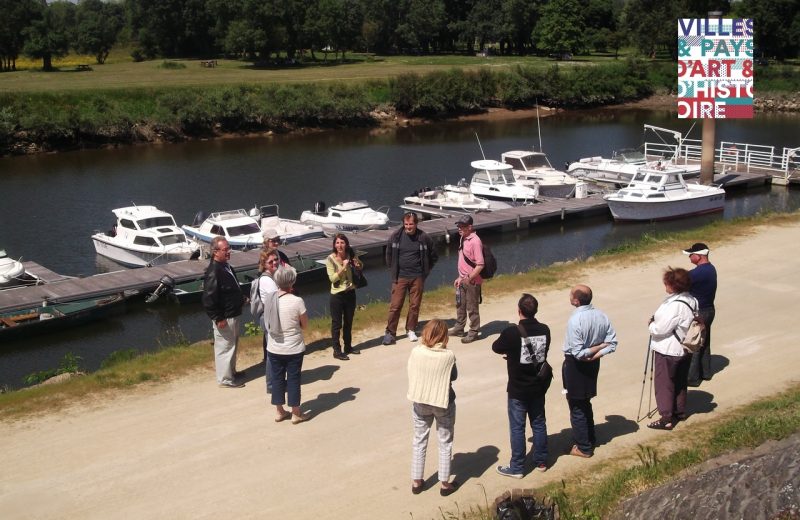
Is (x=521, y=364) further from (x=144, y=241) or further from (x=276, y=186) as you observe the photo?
(x=276, y=186)

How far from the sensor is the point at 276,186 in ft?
152

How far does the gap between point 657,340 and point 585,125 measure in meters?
67.4

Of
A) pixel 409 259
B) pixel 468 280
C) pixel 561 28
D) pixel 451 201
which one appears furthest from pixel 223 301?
pixel 561 28

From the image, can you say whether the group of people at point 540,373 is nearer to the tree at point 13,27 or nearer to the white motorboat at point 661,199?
the white motorboat at point 661,199

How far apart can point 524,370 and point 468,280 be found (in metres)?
4.64

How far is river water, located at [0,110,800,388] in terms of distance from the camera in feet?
78.4

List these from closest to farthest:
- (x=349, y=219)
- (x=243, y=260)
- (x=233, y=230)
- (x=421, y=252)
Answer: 1. (x=421, y=252)
2. (x=243, y=260)
3. (x=233, y=230)
4. (x=349, y=219)

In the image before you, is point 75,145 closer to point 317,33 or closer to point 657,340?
point 317,33

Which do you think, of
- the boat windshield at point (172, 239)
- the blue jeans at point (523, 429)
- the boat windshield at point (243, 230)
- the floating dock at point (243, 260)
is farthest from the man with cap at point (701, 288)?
the boat windshield at point (172, 239)

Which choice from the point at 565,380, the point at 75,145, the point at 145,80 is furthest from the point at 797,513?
the point at 145,80

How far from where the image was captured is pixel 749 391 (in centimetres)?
1148

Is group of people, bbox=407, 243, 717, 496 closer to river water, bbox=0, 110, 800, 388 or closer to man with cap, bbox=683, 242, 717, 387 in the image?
man with cap, bbox=683, 242, 717, 387

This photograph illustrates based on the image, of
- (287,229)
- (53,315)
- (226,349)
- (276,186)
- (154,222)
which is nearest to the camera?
(226,349)

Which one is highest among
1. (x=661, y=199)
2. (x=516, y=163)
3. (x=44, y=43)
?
(x=44, y=43)
